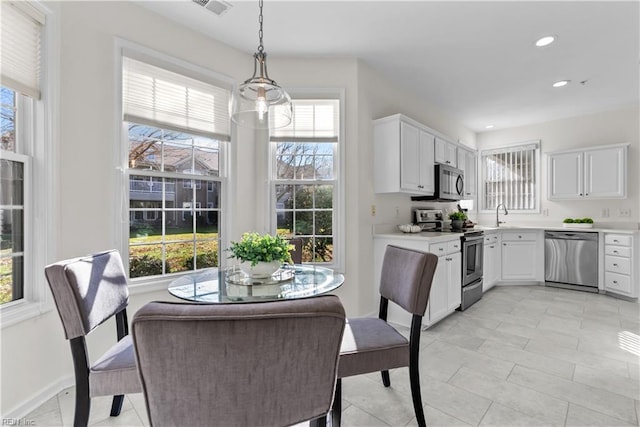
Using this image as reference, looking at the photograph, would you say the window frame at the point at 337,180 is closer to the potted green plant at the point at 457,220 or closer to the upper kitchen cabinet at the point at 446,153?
the upper kitchen cabinet at the point at 446,153

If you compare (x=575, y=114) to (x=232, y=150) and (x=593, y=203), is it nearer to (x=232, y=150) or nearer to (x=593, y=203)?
(x=593, y=203)

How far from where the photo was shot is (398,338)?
1635 millimetres

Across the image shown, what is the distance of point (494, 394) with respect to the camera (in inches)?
78.0

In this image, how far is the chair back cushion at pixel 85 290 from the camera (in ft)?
4.23

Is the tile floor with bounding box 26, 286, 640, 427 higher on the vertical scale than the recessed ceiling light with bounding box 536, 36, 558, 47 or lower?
lower

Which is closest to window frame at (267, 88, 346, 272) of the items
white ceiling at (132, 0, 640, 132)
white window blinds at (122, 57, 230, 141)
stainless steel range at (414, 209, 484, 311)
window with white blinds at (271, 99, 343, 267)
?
window with white blinds at (271, 99, 343, 267)

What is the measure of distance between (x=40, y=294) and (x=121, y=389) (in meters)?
1.12

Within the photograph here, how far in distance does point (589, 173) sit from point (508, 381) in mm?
4172

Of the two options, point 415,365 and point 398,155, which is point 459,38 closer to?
point 398,155

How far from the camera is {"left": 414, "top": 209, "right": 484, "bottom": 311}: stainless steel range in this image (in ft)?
11.8

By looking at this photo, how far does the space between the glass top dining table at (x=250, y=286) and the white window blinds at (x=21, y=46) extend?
152cm

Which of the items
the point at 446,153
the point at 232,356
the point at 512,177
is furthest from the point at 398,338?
the point at 512,177

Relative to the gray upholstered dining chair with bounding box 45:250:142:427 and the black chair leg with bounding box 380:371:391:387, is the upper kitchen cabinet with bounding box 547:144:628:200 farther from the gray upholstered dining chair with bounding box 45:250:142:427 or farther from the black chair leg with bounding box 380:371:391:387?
the gray upholstered dining chair with bounding box 45:250:142:427

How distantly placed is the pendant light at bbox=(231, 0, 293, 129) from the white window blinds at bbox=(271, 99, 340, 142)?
111 centimetres
